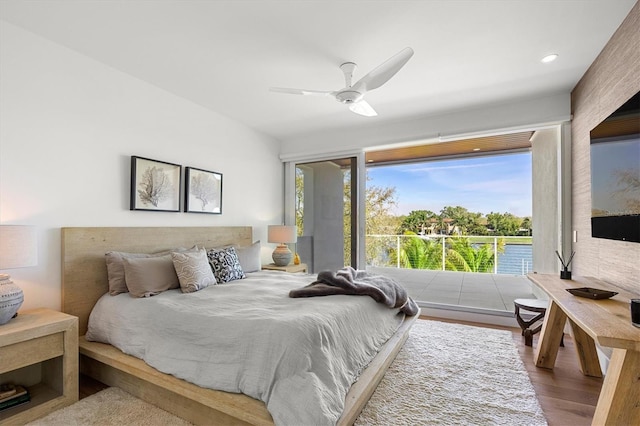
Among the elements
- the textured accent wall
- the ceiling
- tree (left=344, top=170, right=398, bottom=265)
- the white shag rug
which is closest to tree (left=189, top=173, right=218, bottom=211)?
the ceiling

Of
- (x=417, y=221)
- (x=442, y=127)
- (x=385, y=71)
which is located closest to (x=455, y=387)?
(x=385, y=71)

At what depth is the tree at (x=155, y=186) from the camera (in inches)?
119

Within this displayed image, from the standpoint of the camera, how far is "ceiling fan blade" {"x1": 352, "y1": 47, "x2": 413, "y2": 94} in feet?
6.64

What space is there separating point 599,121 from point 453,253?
11.7 ft

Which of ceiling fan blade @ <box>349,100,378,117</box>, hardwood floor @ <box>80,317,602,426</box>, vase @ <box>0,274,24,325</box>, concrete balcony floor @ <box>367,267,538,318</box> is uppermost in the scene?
ceiling fan blade @ <box>349,100,378,117</box>

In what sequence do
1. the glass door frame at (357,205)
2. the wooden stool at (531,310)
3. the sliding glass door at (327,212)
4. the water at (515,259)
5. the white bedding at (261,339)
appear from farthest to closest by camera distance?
the water at (515,259), the sliding glass door at (327,212), the glass door frame at (357,205), the wooden stool at (531,310), the white bedding at (261,339)

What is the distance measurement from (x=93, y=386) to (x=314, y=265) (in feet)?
10.5

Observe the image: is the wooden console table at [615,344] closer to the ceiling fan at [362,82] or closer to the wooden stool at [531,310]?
the wooden stool at [531,310]

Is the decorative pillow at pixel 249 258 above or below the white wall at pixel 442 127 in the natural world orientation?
below

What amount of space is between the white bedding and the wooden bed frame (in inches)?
2.2

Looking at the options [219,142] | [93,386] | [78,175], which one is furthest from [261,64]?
[93,386]

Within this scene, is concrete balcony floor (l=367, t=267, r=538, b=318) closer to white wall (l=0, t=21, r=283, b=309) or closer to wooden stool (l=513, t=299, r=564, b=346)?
wooden stool (l=513, t=299, r=564, b=346)

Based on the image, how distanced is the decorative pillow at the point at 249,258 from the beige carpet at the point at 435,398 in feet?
5.32

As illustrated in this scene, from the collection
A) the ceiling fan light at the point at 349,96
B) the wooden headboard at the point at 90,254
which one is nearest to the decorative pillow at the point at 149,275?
the wooden headboard at the point at 90,254
